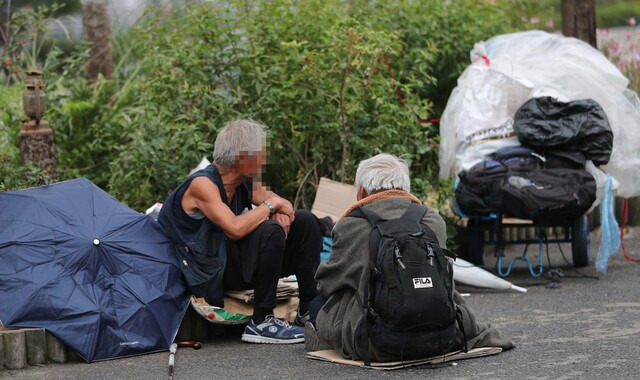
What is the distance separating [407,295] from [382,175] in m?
0.71

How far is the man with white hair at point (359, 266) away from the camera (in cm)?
526

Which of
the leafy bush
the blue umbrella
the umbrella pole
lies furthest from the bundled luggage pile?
the umbrella pole

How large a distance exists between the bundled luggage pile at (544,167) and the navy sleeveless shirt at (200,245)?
241cm

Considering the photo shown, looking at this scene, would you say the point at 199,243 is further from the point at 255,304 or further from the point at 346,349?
the point at 346,349

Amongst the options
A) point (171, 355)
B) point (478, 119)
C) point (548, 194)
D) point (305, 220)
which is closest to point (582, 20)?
point (478, 119)

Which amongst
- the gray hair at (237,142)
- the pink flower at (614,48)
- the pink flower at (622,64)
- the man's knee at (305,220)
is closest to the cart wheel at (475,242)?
the man's knee at (305,220)

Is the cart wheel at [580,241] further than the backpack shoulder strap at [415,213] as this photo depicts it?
Yes

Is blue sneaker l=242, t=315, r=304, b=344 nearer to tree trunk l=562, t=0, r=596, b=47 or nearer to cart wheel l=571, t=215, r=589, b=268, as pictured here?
cart wheel l=571, t=215, r=589, b=268

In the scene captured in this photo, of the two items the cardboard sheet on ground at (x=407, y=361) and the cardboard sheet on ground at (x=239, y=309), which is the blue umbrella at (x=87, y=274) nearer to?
the cardboard sheet on ground at (x=239, y=309)

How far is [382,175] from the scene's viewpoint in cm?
543

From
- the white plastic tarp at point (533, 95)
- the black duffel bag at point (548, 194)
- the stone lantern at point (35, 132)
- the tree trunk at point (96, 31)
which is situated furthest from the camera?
the tree trunk at point (96, 31)

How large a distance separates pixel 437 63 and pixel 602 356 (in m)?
5.08

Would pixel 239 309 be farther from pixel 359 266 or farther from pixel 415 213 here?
pixel 415 213

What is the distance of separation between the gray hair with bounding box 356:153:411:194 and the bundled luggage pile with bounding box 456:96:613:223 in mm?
2366
